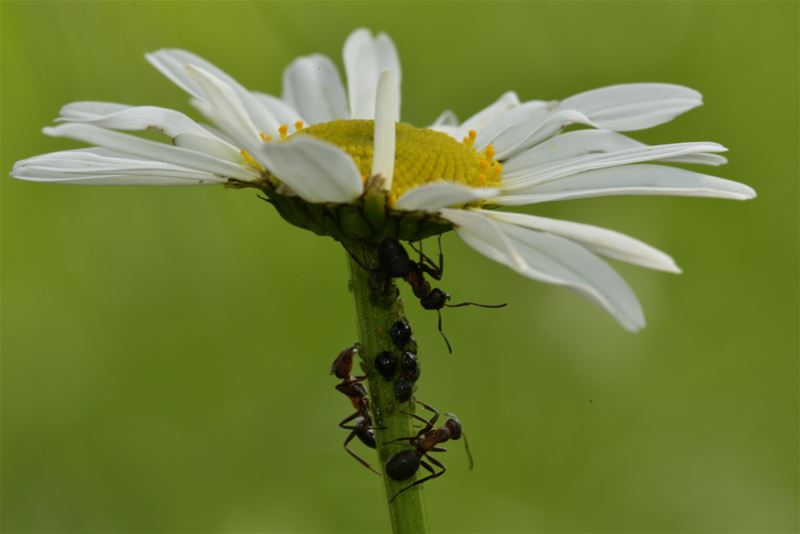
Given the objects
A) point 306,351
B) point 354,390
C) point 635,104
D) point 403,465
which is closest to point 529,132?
point 635,104

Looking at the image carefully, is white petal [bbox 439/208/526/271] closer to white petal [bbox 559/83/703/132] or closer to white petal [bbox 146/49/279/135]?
white petal [bbox 559/83/703/132]

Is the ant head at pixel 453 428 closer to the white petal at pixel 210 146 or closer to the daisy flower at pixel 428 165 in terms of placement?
the daisy flower at pixel 428 165

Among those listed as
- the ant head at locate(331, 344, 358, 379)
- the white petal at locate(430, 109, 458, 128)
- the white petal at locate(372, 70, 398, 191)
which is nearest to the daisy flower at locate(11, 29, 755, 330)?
the white petal at locate(372, 70, 398, 191)

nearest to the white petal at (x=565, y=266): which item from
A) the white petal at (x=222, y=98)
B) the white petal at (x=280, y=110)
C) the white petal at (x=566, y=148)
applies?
the white petal at (x=222, y=98)

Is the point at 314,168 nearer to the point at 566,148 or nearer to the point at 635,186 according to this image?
the point at 635,186

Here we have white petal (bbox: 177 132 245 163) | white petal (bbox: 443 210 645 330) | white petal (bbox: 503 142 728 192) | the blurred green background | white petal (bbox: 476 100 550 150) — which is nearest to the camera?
white petal (bbox: 443 210 645 330)

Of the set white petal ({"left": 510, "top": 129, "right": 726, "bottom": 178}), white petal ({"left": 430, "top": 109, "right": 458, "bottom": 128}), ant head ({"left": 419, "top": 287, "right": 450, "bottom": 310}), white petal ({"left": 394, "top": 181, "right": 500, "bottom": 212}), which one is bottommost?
ant head ({"left": 419, "top": 287, "right": 450, "bottom": 310})

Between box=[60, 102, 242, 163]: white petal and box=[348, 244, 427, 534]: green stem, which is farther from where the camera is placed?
box=[60, 102, 242, 163]: white petal
